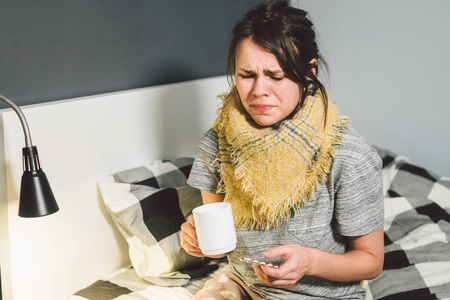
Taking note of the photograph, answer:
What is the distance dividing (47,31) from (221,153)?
27.1 inches

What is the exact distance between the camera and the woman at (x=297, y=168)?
99cm

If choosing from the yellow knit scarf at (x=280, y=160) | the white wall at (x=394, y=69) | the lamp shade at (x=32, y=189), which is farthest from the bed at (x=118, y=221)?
the white wall at (x=394, y=69)

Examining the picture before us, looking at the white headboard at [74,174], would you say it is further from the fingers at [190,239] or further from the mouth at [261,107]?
the mouth at [261,107]

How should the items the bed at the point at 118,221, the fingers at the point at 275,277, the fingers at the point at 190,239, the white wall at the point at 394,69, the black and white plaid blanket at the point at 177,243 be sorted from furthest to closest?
the white wall at the point at 394,69
the black and white plaid blanket at the point at 177,243
the bed at the point at 118,221
the fingers at the point at 190,239
the fingers at the point at 275,277

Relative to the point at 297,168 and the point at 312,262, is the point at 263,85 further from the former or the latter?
the point at 312,262

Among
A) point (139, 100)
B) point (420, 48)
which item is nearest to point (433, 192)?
point (420, 48)

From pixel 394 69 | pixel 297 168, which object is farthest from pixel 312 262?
pixel 394 69

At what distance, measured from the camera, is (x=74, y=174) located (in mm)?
1351

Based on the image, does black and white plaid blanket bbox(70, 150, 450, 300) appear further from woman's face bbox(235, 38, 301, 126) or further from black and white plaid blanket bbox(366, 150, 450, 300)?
woman's face bbox(235, 38, 301, 126)

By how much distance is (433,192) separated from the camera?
192 cm

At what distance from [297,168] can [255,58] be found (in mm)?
285

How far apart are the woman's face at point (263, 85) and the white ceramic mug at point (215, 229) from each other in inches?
10.7

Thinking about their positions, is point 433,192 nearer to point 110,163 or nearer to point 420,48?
point 420,48

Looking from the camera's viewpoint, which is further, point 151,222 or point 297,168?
point 151,222
